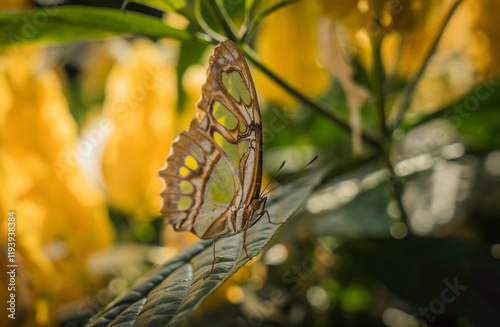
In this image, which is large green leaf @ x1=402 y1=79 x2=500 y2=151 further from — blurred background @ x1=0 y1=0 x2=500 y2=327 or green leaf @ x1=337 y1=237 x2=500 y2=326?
green leaf @ x1=337 y1=237 x2=500 y2=326

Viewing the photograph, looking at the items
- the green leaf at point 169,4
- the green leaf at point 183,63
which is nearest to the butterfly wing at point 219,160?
the green leaf at point 169,4

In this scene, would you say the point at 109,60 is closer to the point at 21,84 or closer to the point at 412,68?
the point at 21,84

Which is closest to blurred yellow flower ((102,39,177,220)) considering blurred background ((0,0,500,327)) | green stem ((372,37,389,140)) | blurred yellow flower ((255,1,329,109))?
blurred background ((0,0,500,327))

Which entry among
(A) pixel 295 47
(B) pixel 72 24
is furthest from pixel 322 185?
(B) pixel 72 24

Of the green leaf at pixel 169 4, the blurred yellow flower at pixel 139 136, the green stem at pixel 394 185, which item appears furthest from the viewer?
the blurred yellow flower at pixel 139 136

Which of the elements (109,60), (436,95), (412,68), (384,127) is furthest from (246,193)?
(109,60)

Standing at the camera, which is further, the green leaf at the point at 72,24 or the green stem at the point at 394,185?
the green stem at the point at 394,185

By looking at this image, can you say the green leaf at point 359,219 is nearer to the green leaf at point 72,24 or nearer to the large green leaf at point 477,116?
the large green leaf at point 477,116
